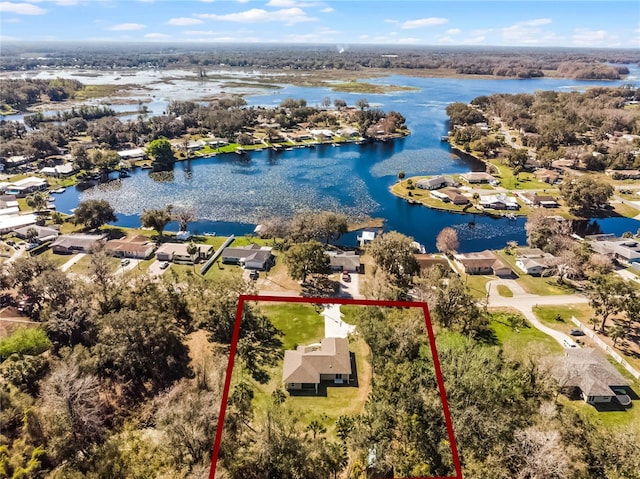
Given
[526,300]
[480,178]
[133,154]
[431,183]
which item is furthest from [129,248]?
[480,178]

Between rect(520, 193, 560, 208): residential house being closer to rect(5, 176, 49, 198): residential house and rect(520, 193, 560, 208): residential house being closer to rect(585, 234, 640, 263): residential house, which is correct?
rect(585, 234, 640, 263): residential house

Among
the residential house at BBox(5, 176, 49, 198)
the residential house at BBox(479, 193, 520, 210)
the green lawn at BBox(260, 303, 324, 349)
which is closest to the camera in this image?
the green lawn at BBox(260, 303, 324, 349)

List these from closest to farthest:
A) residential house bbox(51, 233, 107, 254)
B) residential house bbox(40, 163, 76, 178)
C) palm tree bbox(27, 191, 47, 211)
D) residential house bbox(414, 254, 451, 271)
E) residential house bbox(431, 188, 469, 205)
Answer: residential house bbox(414, 254, 451, 271)
residential house bbox(51, 233, 107, 254)
palm tree bbox(27, 191, 47, 211)
residential house bbox(431, 188, 469, 205)
residential house bbox(40, 163, 76, 178)

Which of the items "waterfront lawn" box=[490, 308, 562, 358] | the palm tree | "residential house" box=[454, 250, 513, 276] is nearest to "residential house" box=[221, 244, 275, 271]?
"residential house" box=[454, 250, 513, 276]

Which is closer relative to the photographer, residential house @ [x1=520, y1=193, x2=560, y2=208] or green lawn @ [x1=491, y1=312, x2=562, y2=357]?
green lawn @ [x1=491, y1=312, x2=562, y2=357]

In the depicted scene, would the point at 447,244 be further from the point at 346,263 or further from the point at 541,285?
the point at 346,263
